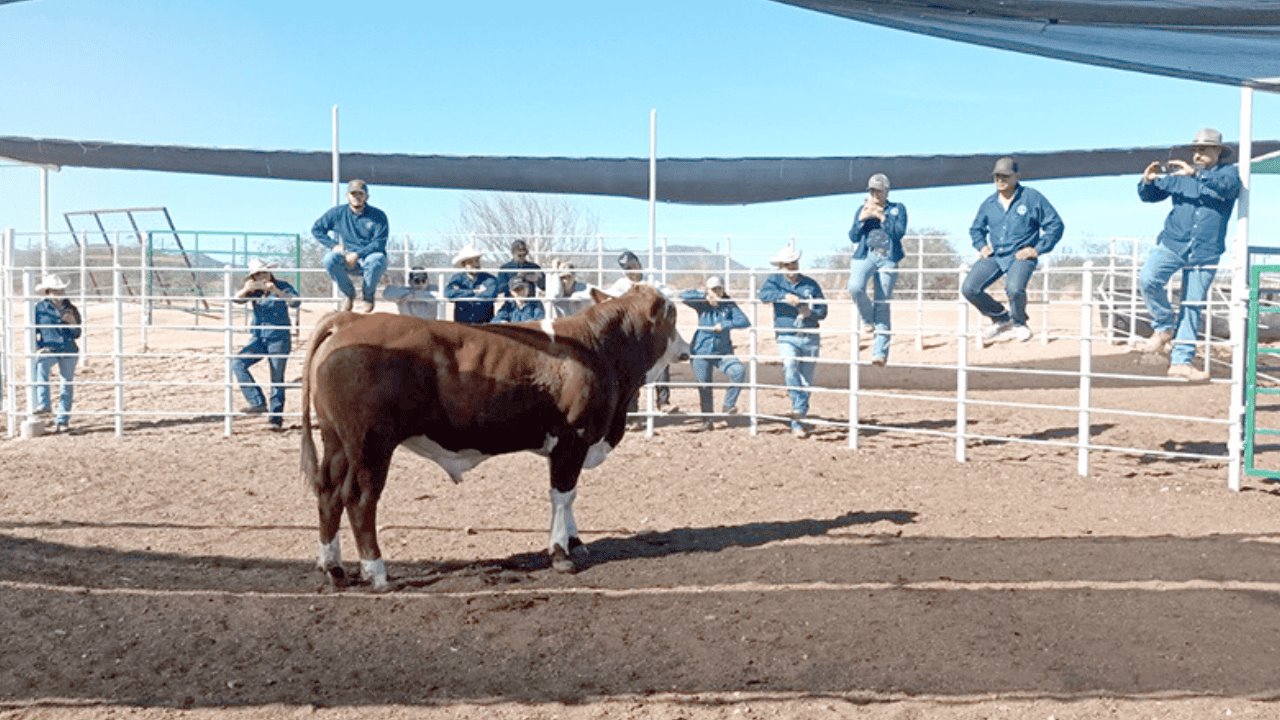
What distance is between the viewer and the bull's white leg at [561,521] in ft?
21.0

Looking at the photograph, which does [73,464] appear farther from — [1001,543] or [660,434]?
[1001,543]

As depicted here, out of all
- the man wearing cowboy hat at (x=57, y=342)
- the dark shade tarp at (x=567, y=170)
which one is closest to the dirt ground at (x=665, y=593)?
the man wearing cowboy hat at (x=57, y=342)

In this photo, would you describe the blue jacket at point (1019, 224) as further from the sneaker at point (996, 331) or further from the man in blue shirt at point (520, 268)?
the man in blue shirt at point (520, 268)

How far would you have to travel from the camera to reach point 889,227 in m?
9.63

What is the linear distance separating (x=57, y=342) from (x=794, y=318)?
706 centimetres

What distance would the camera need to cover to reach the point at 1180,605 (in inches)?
207

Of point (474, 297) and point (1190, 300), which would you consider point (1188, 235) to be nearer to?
point (1190, 300)

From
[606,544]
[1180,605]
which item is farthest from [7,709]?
[1180,605]

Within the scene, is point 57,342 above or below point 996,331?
below

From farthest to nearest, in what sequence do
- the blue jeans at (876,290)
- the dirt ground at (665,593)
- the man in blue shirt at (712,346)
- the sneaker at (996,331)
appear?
the man in blue shirt at (712,346), the blue jeans at (876,290), the sneaker at (996,331), the dirt ground at (665,593)

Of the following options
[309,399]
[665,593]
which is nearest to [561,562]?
[665,593]

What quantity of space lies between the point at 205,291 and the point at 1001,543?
68.6 ft

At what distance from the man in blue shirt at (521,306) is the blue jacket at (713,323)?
4.59ft

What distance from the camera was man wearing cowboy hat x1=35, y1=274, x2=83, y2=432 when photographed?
11367 mm
